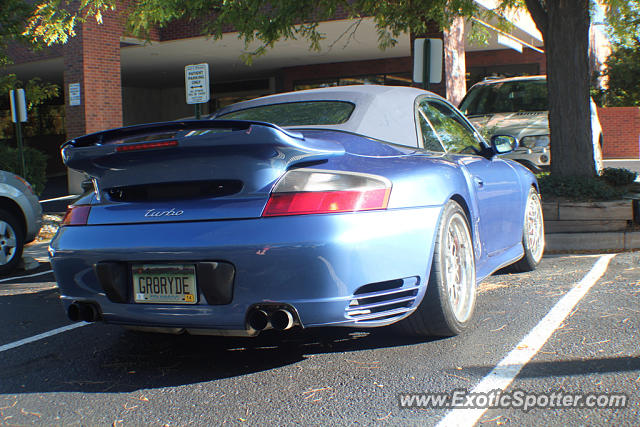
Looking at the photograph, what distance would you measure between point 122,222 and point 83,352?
1054 millimetres

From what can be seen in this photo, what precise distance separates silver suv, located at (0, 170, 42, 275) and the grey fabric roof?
3986 millimetres

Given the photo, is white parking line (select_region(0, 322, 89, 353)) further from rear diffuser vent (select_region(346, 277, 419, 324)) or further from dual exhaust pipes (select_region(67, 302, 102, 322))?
rear diffuser vent (select_region(346, 277, 419, 324))

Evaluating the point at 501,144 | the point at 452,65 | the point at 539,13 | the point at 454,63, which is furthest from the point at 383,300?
the point at 454,63

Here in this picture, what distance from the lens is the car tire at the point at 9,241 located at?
23.5 feet

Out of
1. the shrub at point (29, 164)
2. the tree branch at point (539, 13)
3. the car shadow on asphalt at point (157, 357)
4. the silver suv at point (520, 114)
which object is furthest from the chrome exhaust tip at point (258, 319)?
the shrub at point (29, 164)

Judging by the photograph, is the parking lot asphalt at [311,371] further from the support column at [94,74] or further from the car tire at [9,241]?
the support column at [94,74]

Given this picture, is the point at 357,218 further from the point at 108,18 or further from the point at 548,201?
the point at 108,18

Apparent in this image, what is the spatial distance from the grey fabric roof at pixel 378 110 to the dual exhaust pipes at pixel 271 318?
129cm

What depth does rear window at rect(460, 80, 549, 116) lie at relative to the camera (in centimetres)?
1117

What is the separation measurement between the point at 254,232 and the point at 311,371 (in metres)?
0.81

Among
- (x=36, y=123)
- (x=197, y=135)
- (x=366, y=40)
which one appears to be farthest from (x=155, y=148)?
(x=36, y=123)

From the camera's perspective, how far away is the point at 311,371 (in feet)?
11.3

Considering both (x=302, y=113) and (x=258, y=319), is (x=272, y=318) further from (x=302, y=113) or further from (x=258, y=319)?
(x=302, y=113)

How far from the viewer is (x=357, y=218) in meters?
3.14
